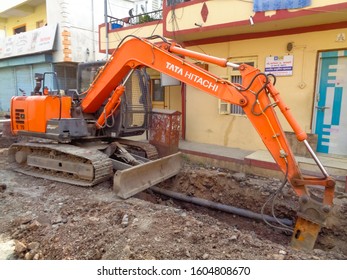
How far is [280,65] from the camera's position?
6750mm

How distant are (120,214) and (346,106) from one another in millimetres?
5477

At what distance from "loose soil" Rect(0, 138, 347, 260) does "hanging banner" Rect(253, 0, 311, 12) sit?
3.59 metres

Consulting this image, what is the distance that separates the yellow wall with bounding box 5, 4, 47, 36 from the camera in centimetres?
1633

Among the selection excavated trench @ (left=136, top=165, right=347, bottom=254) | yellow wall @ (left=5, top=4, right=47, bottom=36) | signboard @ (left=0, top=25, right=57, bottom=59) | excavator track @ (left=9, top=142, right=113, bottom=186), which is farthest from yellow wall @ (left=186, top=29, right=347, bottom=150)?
yellow wall @ (left=5, top=4, right=47, bottom=36)

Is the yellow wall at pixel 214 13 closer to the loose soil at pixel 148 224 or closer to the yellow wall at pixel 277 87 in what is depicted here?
the yellow wall at pixel 277 87

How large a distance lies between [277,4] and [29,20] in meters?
16.9

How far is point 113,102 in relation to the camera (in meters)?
5.24

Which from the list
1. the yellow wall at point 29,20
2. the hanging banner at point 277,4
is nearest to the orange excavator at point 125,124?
the hanging banner at point 277,4

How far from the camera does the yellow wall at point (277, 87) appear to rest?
6.32 metres

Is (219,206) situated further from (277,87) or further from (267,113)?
(277,87)

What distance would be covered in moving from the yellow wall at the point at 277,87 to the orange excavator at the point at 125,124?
2.50 metres

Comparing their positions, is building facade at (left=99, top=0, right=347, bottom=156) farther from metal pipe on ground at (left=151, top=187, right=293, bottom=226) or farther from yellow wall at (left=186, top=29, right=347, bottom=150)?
metal pipe on ground at (left=151, top=187, right=293, bottom=226)

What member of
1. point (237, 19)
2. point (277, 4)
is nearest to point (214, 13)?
point (237, 19)

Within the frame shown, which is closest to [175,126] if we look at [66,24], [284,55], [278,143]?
[284,55]
